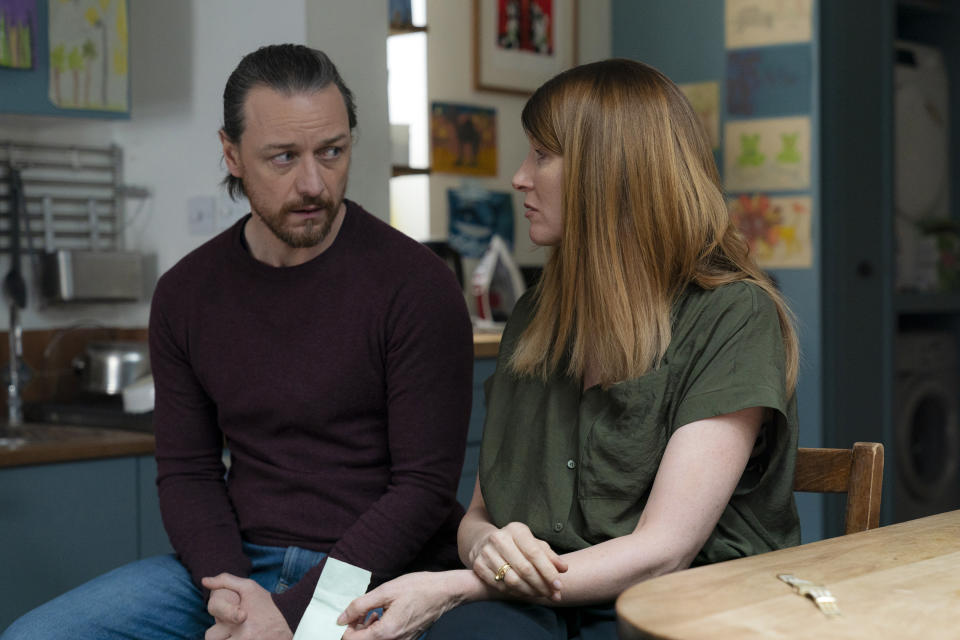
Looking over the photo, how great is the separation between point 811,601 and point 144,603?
1.04 metres

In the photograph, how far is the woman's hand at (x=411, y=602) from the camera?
4.63 ft

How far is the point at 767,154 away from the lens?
4121 mm

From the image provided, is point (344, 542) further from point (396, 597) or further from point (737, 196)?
point (737, 196)

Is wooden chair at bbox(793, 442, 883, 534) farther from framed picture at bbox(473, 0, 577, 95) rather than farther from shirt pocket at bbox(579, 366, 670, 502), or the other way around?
framed picture at bbox(473, 0, 577, 95)

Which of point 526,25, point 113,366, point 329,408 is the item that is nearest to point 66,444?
point 113,366

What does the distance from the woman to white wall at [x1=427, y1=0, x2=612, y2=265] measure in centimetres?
261

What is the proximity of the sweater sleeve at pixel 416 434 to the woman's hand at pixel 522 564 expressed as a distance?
32 cm

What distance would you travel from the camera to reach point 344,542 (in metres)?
1.65

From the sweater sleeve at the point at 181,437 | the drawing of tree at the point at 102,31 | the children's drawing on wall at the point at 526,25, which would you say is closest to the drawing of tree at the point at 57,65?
the drawing of tree at the point at 102,31

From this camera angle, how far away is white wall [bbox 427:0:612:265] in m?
4.18

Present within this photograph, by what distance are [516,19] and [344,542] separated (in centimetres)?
315

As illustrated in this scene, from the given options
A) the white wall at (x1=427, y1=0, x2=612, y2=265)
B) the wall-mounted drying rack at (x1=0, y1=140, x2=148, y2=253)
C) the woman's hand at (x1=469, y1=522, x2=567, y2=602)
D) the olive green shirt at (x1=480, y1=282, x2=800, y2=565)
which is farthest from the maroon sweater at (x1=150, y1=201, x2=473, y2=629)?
the white wall at (x1=427, y1=0, x2=612, y2=265)

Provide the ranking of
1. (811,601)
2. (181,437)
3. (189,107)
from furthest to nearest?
(189,107) < (181,437) < (811,601)

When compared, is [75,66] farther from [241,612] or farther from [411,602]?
[411,602]
